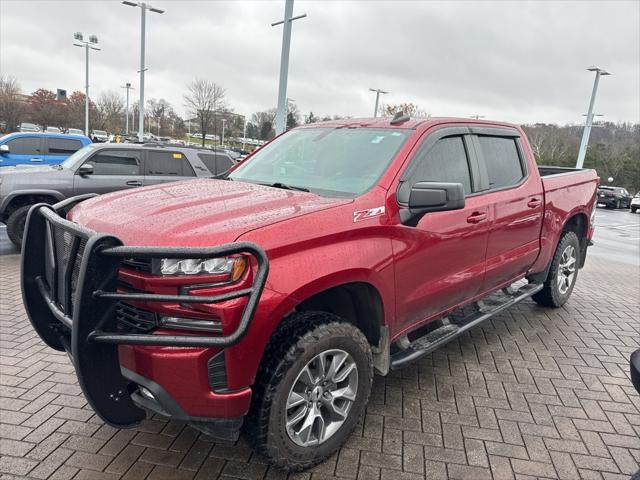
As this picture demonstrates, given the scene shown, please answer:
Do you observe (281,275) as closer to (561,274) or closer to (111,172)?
(561,274)

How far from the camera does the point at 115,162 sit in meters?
7.99

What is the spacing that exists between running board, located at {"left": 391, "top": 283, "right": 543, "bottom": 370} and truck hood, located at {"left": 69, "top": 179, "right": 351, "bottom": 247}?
46.1 inches

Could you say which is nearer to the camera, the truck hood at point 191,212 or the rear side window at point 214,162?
the truck hood at point 191,212

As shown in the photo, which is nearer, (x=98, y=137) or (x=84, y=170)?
(x=84, y=170)

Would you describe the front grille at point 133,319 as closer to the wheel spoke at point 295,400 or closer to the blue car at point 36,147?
the wheel spoke at point 295,400

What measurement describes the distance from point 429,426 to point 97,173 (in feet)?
22.4

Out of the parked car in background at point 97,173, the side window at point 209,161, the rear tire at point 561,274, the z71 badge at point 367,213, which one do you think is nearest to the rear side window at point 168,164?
the parked car in background at point 97,173

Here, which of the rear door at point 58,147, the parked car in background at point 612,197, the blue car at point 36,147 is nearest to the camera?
the blue car at point 36,147

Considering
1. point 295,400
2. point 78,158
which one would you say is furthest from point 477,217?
point 78,158

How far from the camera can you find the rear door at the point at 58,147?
40.3 feet

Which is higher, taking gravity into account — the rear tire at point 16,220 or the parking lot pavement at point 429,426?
the rear tire at point 16,220

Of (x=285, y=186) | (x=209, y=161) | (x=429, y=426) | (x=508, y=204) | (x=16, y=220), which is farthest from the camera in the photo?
(x=209, y=161)

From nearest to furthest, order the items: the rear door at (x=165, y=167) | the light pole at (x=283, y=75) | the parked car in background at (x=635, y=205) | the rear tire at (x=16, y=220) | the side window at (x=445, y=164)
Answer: the side window at (x=445, y=164), the rear tire at (x=16, y=220), the rear door at (x=165, y=167), the light pole at (x=283, y=75), the parked car in background at (x=635, y=205)

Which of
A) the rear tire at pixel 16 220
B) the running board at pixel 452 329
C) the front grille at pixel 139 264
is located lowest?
the rear tire at pixel 16 220
